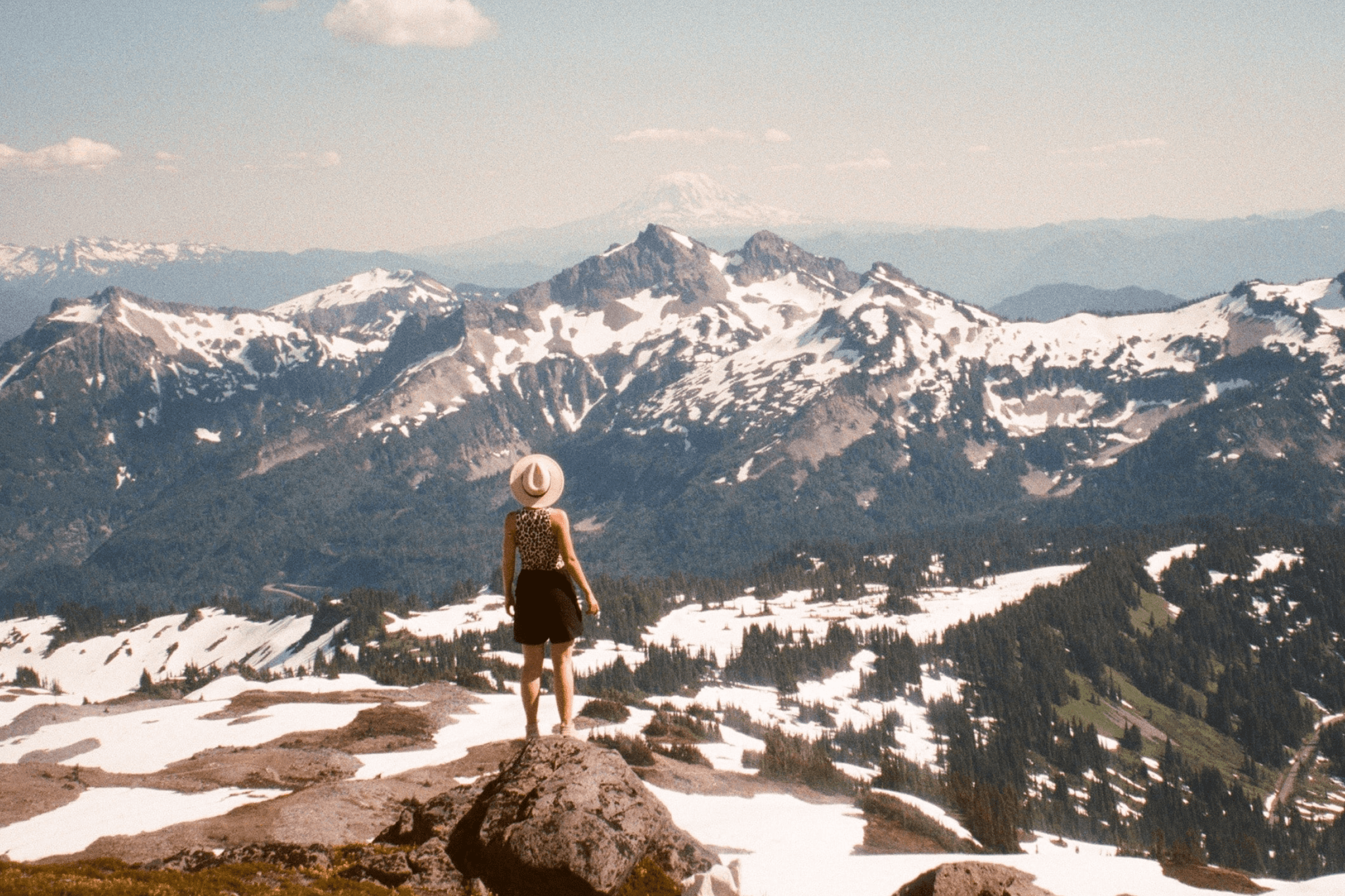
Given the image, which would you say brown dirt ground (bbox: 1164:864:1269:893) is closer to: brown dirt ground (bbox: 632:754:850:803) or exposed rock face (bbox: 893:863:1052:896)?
brown dirt ground (bbox: 632:754:850:803)

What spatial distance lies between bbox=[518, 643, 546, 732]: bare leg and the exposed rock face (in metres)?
12.2

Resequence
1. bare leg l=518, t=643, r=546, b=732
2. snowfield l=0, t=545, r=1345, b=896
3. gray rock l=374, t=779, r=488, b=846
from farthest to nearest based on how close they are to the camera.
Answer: snowfield l=0, t=545, r=1345, b=896, gray rock l=374, t=779, r=488, b=846, bare leg l=518, t=643, r=546, b=732

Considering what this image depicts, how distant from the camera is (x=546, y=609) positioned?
2341 cm

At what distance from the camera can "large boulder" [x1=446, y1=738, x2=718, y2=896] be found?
23.4 metres

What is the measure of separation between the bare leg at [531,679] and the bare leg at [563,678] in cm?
42

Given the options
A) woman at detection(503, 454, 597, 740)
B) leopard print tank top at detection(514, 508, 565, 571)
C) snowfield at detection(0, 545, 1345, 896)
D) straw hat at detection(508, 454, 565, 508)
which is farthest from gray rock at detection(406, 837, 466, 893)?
straw hat at detection(508, 454, 565, 508)

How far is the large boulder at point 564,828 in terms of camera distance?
23.4 meters

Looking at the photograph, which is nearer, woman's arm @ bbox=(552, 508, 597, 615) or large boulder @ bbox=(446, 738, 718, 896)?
woman's arm @ bbox=(552, 508, 597, 615)

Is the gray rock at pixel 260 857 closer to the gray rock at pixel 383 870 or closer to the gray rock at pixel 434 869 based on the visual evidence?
the gray rock at pixel 383 870

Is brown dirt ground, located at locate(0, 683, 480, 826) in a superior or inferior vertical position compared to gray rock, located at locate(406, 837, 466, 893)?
inferior

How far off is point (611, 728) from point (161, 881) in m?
61.6

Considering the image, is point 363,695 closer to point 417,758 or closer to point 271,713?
point 271,713

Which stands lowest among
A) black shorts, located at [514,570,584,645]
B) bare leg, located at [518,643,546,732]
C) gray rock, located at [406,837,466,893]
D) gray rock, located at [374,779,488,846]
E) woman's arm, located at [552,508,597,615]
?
gray rock, located at [374,779,488,846]

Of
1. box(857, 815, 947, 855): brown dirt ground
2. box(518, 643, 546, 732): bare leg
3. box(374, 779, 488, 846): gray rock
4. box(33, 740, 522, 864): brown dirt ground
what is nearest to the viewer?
box(518, 643, 546, 732): bare leg
